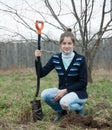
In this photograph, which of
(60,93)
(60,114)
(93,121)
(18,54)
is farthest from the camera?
(18,54)

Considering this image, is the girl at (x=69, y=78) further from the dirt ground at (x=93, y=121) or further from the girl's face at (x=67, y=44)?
the dirt ground at (x=93, y=121)

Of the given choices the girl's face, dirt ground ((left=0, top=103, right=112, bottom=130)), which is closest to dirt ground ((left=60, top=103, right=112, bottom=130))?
dirt ground ((left=0, top=103, right=112, bottom=130))

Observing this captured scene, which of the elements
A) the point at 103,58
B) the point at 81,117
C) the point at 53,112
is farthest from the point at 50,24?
the point at 103,58

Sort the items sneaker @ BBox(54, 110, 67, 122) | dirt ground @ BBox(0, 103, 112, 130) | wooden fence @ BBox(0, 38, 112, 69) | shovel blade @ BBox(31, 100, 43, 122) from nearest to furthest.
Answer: dirt ground @ BBox(0, 103, 112, 130), shovel blade @ BBox(31, 100, 43, 122), sneaker @ BBox(54, 110, 67, 122), wooden fence @ BBox(0, 38, 112, 69)

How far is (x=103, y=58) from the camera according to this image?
1902 cm

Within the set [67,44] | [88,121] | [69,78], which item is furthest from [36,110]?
[67,44]

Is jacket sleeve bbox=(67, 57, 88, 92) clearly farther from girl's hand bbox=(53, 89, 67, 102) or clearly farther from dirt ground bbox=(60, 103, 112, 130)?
dirt ground bbox=(60, 103, 112, 130)

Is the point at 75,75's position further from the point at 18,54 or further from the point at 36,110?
the point at 18,54

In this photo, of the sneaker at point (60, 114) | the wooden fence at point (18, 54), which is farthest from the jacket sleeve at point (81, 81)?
the wooden fence at point (18, 54)

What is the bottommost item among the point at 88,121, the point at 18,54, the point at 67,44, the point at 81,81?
the point at 88,121

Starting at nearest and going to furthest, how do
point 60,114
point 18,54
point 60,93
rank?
point 60,93 < point 60,114 < point 18,54

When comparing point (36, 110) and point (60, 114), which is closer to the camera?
point (36, 110)

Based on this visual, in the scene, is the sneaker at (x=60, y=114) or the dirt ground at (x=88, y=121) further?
the sneaker at (x=60, y=114)

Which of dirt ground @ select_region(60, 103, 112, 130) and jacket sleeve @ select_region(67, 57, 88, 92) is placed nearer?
dirt ground @ select_region(60, 103, 112, 130)
